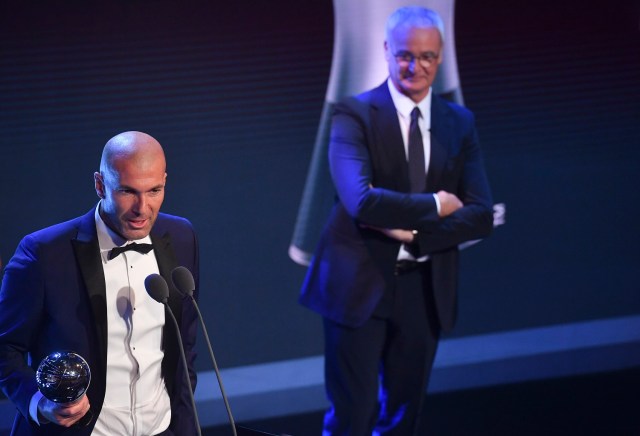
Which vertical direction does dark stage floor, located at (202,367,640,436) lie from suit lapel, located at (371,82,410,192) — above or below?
below

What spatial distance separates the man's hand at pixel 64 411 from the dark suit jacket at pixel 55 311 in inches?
5.5

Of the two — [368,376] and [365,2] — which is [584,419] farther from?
[365,2]

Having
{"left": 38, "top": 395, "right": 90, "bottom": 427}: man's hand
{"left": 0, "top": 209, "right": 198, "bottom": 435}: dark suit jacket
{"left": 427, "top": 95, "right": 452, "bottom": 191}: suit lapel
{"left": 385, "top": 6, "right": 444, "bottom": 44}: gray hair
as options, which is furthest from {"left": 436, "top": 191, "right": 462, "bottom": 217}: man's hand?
{"left": 38, "top": 395, "right": 90, "bottom": 427}: man's hand

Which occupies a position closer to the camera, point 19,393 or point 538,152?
point 19,393

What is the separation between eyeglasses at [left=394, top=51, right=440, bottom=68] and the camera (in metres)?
4.36

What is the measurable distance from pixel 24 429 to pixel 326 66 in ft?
11.0

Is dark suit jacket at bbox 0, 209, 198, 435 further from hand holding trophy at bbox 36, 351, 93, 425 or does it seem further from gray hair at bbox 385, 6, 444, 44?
gray hair at bbox 385, 6, 444, 44

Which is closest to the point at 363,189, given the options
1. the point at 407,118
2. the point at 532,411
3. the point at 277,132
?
the point at 407,118

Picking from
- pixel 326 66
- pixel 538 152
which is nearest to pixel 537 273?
Answer: pixel 538 152

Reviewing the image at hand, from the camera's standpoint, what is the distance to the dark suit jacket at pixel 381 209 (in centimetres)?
430

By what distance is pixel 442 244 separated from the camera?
436 cm

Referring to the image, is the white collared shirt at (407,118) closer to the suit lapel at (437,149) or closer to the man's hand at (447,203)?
the suit lapel at (437,149)

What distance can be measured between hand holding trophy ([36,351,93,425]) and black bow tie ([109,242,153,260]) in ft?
2.12

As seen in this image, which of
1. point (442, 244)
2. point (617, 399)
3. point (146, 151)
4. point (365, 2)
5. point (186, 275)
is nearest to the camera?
point (186, 275)
